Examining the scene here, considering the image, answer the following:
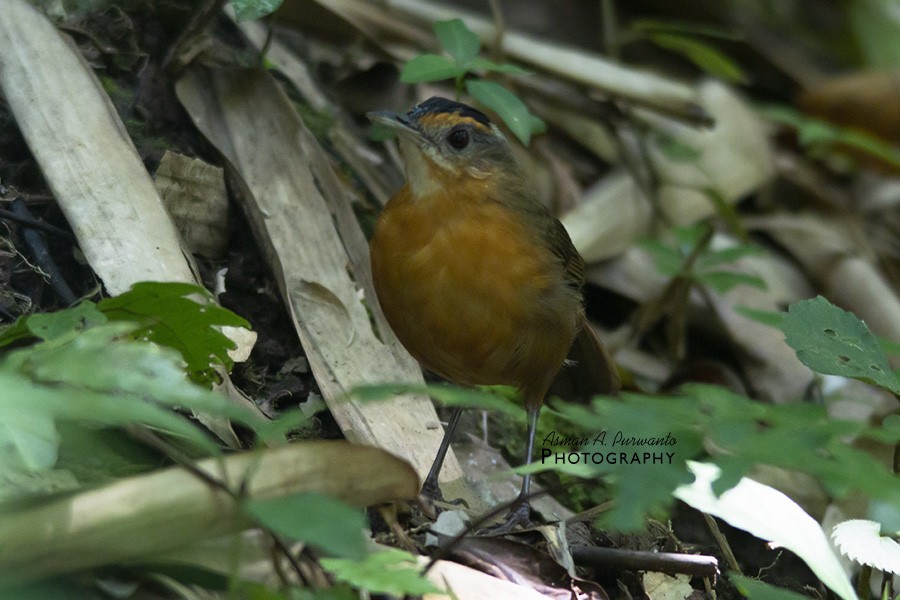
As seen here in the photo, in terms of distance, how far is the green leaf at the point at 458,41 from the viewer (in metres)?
4.64

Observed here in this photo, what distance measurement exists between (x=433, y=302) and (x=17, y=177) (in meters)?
1.63

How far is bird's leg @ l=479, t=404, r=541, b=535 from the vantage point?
11.9ft

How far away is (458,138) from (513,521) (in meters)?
1.64

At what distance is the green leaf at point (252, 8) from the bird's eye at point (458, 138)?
34.8 inches

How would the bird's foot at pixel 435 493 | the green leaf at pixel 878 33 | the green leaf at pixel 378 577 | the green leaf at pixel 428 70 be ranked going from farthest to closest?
the green leaf at pixel 878 33 < the green leaf at pixel 428 70 < the bird's foot at pixel 435 493 < the green leaf at pixel 378 577

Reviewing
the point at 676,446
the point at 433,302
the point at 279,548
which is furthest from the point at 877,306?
the point at 279,548

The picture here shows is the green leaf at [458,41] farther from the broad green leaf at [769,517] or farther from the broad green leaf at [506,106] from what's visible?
the broad green leaf at [769,517]

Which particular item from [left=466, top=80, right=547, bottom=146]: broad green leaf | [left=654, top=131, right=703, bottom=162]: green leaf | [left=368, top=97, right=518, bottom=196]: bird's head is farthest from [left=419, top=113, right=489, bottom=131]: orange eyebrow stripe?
[left=654, top=131, right=703, bottom=162]: green leaf

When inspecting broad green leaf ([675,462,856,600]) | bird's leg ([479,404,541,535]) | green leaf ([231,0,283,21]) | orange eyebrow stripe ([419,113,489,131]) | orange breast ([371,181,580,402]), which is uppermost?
green leaf ([231,0,283,21])

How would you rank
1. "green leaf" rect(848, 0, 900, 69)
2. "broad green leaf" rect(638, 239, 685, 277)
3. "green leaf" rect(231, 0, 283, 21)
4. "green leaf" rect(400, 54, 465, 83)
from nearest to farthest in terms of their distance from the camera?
1. "green leaf" rect(231, 0, 283, 21)
2. "green leaf" rect(400, 54, 465, 83)
3. "broad green leaf" rect(638, 239, 685, 277)
4. "green leaf" rect(848, 0, 900, 69)

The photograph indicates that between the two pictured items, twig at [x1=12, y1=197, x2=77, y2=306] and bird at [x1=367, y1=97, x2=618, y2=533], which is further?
bird at [x1=367, y1=97, x2=618, y2=533]

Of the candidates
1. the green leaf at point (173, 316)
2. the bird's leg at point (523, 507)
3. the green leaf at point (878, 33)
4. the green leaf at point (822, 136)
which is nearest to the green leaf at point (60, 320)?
the green leaf at point (173, 316)

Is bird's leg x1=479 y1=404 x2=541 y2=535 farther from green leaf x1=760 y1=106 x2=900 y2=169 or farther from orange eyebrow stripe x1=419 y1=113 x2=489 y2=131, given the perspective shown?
green leaf x1=760 y1=106 x2=900 y2=169

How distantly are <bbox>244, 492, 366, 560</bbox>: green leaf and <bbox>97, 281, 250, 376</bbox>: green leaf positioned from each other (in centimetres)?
95
